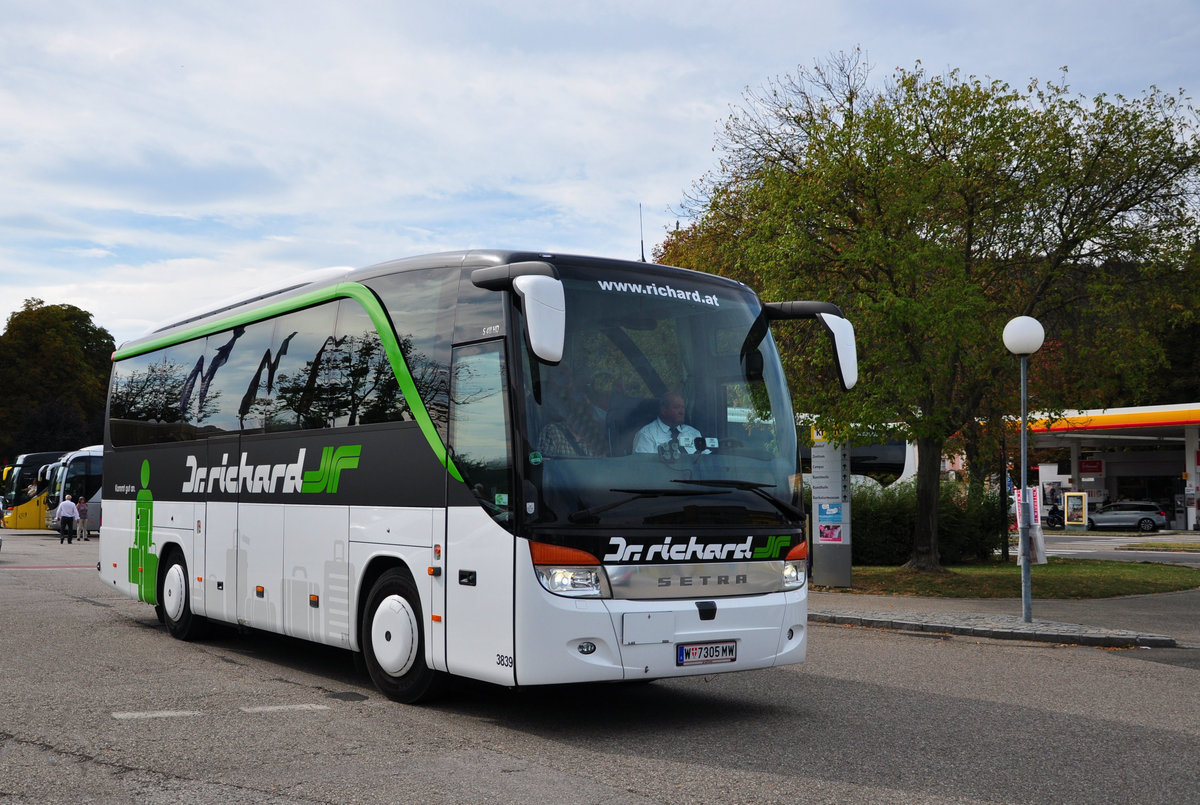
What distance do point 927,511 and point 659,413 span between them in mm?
16156

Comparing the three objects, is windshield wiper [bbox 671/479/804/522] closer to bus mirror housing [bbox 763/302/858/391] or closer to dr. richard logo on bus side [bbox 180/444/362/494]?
bus mirror housing [bbox 763/302/858/391]

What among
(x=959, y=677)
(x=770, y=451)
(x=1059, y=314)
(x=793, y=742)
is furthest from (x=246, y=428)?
(x=1059, y=314)

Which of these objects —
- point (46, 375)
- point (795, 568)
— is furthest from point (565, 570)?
point (46, 375)

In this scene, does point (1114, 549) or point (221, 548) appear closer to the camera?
point (221, 548)

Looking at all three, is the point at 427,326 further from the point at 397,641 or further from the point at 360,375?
the point at 397,641

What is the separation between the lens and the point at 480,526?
783 cm

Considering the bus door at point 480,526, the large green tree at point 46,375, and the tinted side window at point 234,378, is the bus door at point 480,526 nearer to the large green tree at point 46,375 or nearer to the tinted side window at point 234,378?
the tinted side window at point 234,378

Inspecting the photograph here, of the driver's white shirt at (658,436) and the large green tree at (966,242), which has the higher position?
the large green tree at (966,242)

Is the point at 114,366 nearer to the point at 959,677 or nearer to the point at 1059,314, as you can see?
the point at 959,677

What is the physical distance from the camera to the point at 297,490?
10.2m

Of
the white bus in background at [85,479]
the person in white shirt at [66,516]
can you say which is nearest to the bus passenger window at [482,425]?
the person in white shirt at [66,516]

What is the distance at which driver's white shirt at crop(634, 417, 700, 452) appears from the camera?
785 centimetres

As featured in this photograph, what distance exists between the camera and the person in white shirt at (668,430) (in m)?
7.87

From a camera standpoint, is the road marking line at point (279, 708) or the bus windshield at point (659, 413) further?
the road marking line at point (279, 708)
